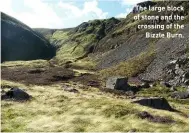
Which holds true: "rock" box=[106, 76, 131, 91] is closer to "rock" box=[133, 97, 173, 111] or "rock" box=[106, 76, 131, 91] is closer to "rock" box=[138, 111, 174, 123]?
"rock" box=[133, 97, 173, 111]

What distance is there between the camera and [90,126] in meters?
46.2

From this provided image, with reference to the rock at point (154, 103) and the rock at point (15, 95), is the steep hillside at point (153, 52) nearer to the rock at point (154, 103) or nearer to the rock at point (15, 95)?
the rock at point (154, 103)

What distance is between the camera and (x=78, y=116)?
167ft

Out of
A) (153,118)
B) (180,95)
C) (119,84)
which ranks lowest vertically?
(153,118)

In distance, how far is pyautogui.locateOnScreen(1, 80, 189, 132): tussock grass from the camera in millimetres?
45438

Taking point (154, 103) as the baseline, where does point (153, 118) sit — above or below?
below

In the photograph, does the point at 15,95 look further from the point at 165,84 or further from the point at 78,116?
Result: the point at 165,84

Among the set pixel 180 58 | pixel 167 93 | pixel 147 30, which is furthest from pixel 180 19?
pixel 167 93

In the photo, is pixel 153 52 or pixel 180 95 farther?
pixel 153 52

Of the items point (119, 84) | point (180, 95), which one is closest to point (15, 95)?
point (119, 84)

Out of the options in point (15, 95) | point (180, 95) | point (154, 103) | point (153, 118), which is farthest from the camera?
point (180, 95)

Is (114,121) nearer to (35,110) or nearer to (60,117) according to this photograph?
(60,117)

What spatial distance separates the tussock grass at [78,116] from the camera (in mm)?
45438

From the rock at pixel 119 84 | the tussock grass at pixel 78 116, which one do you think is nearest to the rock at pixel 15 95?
the tussock grass at pixel 78 116
